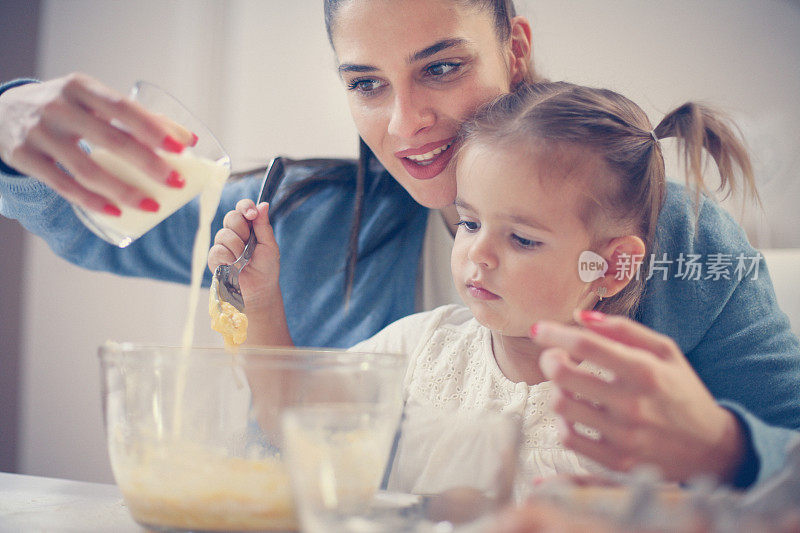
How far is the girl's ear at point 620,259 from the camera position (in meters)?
1.02

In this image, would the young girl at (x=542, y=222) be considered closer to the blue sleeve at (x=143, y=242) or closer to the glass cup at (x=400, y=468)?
the glass cup at (x=400, y=468)

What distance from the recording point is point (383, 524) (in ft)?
1.62

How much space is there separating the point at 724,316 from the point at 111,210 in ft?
3.30

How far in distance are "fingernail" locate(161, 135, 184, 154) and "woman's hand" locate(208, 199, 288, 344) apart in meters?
0.43

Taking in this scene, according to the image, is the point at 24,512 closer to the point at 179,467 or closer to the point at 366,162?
the point at 179,467

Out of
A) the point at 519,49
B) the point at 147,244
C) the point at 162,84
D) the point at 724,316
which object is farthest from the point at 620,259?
the point at 162,84

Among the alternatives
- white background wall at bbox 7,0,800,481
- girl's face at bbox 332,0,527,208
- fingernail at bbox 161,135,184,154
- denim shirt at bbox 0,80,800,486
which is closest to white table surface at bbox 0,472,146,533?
fingernail at bbox 161,135,184,154

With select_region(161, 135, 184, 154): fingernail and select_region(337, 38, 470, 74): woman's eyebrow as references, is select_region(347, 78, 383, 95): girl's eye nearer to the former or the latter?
select_region(337, 38, 470, 74): woman's eyebrow

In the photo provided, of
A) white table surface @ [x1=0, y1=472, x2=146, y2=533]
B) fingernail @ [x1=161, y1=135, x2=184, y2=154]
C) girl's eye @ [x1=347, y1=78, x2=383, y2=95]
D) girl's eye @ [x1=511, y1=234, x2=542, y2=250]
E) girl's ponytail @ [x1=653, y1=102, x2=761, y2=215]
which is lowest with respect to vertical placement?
white table surface @ [x1=0, y1=472, x2=146, y2=533]

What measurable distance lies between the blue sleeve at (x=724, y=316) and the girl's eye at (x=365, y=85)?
0.58 metres

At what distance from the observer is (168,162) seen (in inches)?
26.5

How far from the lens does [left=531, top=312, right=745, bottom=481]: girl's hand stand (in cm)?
51

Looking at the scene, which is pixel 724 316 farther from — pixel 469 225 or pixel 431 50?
pixel 431 50

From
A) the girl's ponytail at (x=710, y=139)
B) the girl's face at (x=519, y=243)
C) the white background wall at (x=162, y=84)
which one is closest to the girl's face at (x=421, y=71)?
the girl's face at (x=519, y=243)
